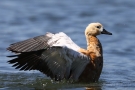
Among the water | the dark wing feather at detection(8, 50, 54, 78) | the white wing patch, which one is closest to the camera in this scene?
the white wing patch

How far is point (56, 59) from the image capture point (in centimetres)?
1146

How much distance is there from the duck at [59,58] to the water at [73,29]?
11.0 inches

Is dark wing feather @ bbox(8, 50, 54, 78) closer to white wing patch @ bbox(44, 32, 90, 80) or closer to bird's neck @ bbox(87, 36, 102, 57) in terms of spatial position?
white wing patch @ bbox(44, 32, 90, 80)

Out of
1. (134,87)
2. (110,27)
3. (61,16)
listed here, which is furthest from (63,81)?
(61,16)

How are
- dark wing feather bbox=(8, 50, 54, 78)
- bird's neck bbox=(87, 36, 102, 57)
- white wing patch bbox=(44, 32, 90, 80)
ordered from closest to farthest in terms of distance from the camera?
white wing patch bbox=(44, 32, 90, 80)
dark wing feather bbox=(8, 50, 54, 78)
bird's neck bbox=(87, 36, 102, 57)

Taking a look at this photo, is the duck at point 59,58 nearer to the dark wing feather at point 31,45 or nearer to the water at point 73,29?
the dark wing feather at point 31,45

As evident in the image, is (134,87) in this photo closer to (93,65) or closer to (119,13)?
(93,65)

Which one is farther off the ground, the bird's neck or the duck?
the bird's neck

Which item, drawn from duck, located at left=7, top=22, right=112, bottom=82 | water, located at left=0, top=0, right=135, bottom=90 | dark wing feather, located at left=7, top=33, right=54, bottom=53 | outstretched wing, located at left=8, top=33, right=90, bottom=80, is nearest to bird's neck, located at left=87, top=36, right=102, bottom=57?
duck, located at left=7, top=22, right=112, bottom=82

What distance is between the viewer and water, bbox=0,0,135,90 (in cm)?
1244

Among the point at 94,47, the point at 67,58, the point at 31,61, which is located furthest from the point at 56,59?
the point at 94,47

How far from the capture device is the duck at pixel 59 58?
11305 mm

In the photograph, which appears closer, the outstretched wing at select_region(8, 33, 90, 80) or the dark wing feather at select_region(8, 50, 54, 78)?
the outstretched wing at select_region(8, 33, 90, 80)

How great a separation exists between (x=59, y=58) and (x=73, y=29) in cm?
861
